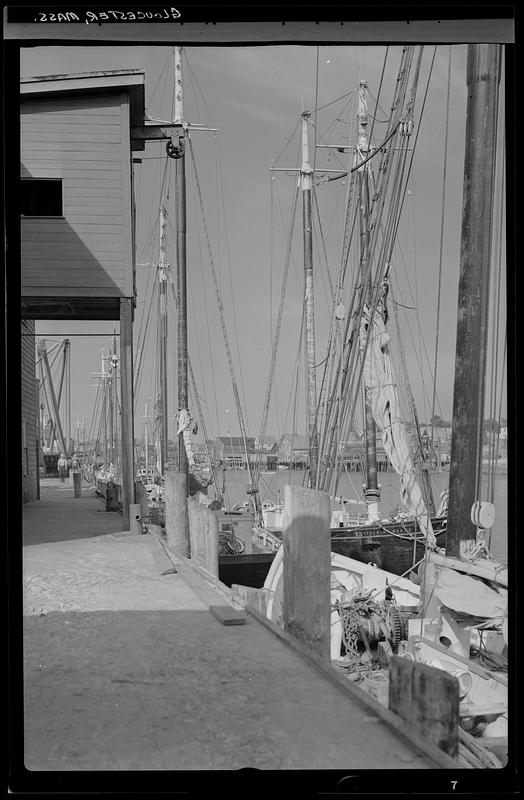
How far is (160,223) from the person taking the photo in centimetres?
2889

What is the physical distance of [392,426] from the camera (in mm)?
10312

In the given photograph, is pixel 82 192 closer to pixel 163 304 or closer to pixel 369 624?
pixel 369 624

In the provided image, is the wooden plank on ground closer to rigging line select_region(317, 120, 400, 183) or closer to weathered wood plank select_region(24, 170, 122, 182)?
rigging line select_region(317, 120, 400, 183)

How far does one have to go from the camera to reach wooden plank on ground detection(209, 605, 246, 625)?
6090 millimetres

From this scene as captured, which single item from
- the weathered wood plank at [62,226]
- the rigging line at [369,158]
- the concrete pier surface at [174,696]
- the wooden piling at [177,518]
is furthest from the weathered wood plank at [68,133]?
the concrete pier surface at [174,696]

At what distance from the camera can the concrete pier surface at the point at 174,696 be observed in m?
3.50

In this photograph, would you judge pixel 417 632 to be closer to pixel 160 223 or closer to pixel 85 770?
pixel 85 770

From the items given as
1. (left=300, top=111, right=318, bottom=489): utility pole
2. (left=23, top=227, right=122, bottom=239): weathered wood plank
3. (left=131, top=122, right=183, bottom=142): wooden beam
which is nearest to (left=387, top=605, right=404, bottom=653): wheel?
(left=23, top=227, right=122, bottom=239): weathered wood plank

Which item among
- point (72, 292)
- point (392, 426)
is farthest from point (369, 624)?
point (72, 292)

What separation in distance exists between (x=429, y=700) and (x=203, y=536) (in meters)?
6.63

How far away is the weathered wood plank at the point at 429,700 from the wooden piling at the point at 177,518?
7275 mm

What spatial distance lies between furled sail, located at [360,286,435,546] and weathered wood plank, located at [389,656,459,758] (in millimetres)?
6130

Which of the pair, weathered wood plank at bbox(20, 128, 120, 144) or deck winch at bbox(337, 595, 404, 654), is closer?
deck winch at bbox(337, 595, 404, 654)

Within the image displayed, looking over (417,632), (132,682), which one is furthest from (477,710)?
(132,682)
